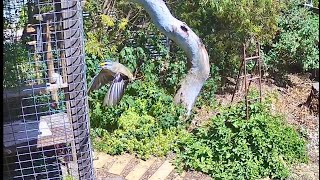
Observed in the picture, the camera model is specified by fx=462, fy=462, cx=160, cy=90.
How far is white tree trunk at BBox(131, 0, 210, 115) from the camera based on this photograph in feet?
16.9

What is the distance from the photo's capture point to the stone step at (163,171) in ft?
13.4

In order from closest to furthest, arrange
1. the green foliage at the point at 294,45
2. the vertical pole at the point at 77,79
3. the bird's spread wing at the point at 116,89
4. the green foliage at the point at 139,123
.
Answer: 1. the vertical pole at the point at 77,79
2. the green foliage at the point at 139,123
3. the bird's spread wing at the point at 116,89
4. the green foliage at the point at 294,45

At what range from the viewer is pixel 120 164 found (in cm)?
430

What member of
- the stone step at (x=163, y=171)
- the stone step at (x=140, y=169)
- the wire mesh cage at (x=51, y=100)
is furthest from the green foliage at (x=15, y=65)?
the stone step at (x=163, y=171)

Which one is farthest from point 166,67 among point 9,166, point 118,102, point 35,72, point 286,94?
point 9,166

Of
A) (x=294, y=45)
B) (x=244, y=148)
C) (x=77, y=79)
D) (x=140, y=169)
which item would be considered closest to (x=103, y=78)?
(x=140, y=169)

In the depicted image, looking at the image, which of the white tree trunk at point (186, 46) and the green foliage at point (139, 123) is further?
the white tree trunk at point (186, 46)

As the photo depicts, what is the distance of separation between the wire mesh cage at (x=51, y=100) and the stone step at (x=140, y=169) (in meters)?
0.57

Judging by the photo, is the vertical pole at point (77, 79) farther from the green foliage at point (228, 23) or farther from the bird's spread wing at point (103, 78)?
the green foliage at point (228, 23)

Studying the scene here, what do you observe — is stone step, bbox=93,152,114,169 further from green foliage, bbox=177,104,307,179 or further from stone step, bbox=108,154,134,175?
green foliage, bbox=177,104,307,179

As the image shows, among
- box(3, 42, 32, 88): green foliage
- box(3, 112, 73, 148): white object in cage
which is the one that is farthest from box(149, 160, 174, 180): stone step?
box(3, 42, 32, 88): green foliage

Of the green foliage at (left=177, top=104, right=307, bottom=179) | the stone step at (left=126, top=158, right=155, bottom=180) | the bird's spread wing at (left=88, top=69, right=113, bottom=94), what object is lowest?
the stone step at (left=126, top=158, right=155, bottom=180)

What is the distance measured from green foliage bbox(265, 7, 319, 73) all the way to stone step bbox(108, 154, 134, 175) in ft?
8.94

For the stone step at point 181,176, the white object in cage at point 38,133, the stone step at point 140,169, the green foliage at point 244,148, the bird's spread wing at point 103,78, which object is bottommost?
the stone step at point 181,176
